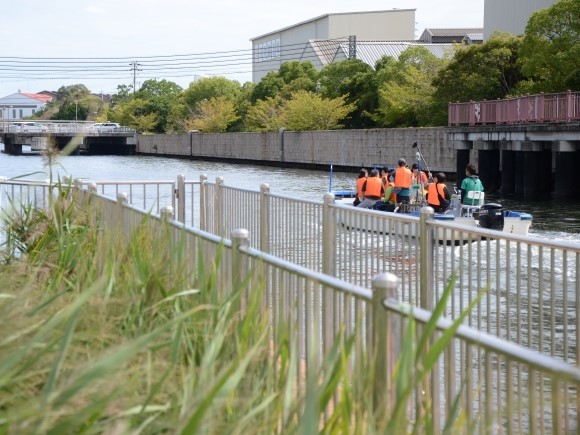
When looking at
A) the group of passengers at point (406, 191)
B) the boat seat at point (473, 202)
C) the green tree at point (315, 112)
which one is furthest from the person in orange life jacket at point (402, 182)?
the green tree at point (315, 112)

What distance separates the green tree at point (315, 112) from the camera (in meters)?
80.1

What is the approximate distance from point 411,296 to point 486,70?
49.6m

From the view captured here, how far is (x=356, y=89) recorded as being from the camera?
81.4 m

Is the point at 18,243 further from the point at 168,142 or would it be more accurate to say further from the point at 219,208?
the point at 168,142

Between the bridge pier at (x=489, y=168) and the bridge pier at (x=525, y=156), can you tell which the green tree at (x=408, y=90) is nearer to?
the bridge pier at (x=489, y=168)

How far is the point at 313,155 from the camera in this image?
76.0 m

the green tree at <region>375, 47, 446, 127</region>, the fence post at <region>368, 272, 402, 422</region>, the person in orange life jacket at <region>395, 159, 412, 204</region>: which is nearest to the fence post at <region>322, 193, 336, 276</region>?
the fence post at <region>368, 272, 402, 422</region>

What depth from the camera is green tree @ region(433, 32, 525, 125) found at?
55250mm

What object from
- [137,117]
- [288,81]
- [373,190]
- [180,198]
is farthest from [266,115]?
[180,198]

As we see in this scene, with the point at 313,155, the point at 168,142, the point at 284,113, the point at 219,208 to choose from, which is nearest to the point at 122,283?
the point at 219,208

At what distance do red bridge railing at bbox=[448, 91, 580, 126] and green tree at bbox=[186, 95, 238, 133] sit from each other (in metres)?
63.5

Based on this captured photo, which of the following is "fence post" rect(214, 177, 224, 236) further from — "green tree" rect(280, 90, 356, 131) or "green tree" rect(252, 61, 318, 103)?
"green tree" rect(252, 61, 318, 103)

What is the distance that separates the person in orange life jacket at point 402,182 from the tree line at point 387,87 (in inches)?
296

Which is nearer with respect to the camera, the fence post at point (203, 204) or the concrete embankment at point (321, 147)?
the fence post at point (203, 204)
